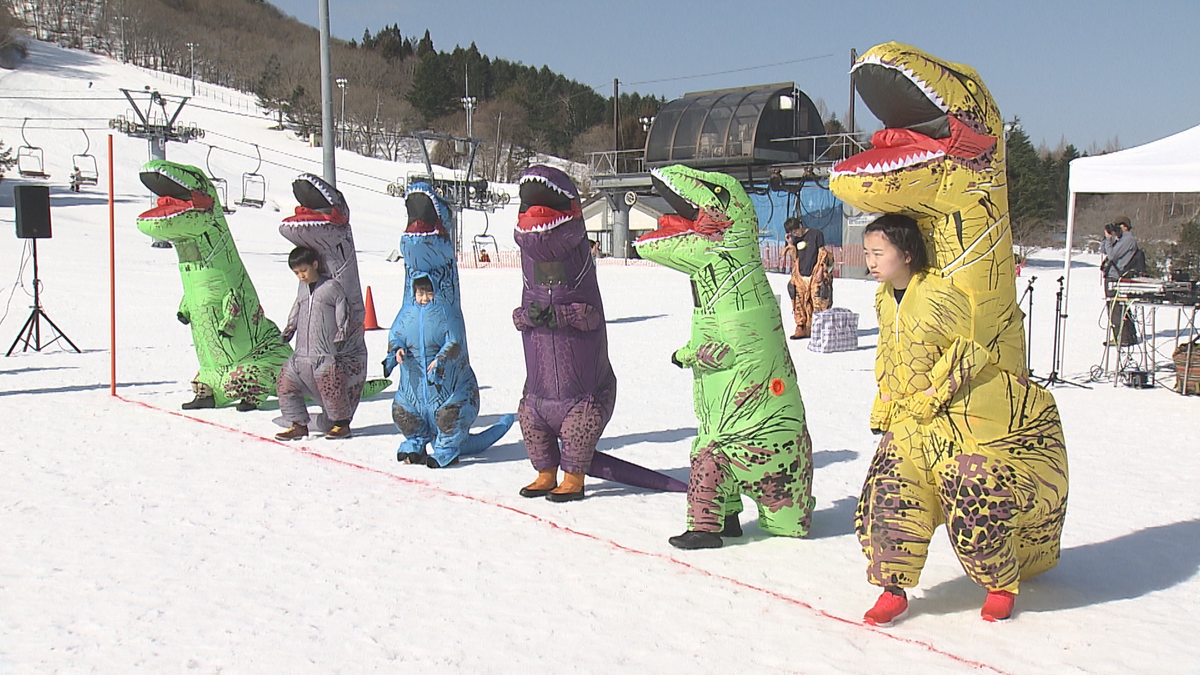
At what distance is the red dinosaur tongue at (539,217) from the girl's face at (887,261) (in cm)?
236

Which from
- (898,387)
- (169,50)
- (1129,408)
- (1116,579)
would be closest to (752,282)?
(898,387)

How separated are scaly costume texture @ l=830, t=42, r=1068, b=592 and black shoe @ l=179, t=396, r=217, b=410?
6909 millimetres

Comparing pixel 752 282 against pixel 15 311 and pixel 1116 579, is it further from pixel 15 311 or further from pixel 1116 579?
pixel 15 311

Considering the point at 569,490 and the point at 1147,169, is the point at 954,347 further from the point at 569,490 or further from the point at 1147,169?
the point at 1147,169

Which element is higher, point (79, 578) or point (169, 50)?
point (169, 50)

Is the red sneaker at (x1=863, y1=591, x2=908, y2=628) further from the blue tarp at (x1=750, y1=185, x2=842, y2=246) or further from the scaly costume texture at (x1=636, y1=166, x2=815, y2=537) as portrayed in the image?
the blue tarp at (x1=750, y1=185, x2=842, y2=246)

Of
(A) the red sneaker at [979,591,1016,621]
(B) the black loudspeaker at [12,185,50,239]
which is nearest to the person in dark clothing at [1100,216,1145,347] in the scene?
(A) the red sneaker at [979,591,1016,621]

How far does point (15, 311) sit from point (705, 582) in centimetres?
1461

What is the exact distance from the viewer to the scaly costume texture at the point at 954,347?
368 cm

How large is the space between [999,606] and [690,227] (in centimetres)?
247

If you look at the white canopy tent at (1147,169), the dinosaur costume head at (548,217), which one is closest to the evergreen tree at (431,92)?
the white canopy tent at (1147,169)

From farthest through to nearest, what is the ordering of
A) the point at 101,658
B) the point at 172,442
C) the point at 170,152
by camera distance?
1. the point at 170,152
2. the point at 172,442
3. the point at 101,658

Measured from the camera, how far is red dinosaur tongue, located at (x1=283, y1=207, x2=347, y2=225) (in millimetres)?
7325

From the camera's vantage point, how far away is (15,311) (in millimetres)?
14664
